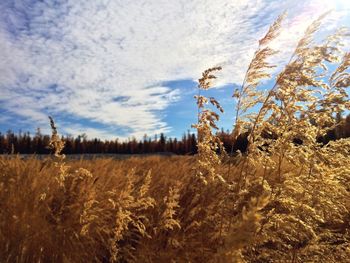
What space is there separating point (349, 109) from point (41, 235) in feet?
8.16

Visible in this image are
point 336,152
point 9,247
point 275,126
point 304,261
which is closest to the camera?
point 9,247

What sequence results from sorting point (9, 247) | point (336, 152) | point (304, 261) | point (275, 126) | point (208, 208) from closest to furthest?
point (9, 247) < point (275, 126) < point (336, 152) < point (304, 261) < point (208, 208)

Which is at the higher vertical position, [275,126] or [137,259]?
[275,126]

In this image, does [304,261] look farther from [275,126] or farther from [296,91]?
[296,91]

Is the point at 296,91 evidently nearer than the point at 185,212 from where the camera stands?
Yes

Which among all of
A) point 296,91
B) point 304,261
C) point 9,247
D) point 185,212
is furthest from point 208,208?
point 9,247

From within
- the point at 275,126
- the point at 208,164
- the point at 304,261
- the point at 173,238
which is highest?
the point at 275,126

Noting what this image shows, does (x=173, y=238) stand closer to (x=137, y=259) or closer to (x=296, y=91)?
(x=137, y=259)

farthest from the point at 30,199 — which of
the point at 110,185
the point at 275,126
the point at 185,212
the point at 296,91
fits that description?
the point at 296,91

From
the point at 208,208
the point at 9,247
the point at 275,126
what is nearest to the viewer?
the point at 9,247

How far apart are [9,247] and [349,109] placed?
2687 millimetres

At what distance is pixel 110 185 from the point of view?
4.36 meters

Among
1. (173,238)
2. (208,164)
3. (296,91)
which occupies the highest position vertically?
(296,91)

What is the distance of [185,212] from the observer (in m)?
4.22
